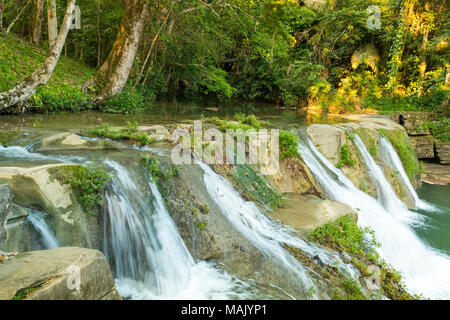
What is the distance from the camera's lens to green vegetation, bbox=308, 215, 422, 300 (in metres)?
4.21

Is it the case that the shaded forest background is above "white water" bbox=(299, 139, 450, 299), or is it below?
above

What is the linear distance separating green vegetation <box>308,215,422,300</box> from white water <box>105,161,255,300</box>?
1.49 meters

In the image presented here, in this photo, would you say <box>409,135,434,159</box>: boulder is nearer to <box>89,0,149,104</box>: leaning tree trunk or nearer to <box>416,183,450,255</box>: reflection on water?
<box>416,183,450,255</box>: reflection on water

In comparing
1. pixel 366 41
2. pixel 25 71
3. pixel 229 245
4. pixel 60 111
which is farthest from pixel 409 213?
pixel 366 41

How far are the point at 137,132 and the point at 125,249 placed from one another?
318 centimetres

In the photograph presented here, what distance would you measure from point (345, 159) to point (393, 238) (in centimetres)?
293

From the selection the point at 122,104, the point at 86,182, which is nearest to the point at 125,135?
the point at 86,182

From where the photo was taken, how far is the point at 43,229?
3564 millimetres

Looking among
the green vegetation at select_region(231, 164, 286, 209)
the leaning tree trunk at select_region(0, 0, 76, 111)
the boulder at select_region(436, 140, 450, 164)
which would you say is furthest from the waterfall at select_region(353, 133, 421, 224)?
the leaning tree trunk at select_region(0, 0, 76, 111)

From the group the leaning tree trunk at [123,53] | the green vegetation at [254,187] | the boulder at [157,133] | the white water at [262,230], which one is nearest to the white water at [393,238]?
the green vegetation at [254,187]

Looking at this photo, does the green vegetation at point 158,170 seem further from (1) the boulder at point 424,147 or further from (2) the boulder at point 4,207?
(1) the boulder at point 424,147

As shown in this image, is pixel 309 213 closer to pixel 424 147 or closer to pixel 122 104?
pixel 122 104
